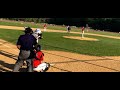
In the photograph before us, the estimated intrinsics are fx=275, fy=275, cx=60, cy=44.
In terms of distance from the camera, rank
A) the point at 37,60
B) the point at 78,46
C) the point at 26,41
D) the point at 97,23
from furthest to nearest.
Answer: the point at 97,23 → the point at 78,46 → the point at 37,60 → the point at 26,41

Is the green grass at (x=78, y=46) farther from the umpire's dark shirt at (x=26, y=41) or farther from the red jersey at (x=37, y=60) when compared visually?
the umpire's dark shirt at (x=26, y=41)

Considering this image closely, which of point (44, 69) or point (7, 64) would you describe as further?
point (7, 64)

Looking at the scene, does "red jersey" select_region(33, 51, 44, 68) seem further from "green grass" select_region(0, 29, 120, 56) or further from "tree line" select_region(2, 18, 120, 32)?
"tree line" select_region(2, 18, 120, 32)

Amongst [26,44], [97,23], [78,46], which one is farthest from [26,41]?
[97,23]

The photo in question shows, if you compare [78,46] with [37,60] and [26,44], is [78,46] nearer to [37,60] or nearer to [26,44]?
[37,60]

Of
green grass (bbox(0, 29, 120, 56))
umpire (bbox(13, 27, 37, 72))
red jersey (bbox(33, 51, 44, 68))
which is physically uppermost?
umpire (bbox(13, 27, 37, 72))

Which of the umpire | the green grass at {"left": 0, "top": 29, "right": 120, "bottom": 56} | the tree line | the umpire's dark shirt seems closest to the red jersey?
the umpire
